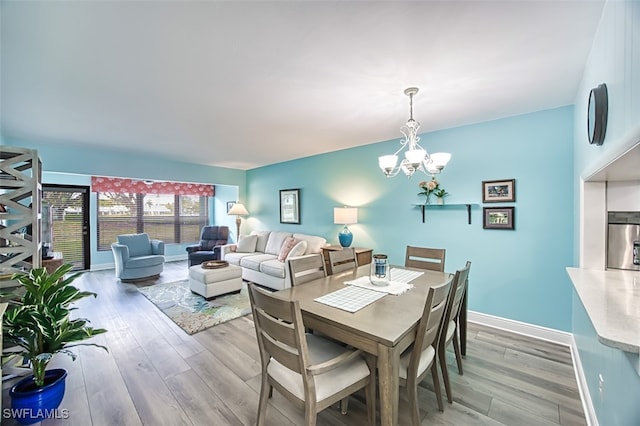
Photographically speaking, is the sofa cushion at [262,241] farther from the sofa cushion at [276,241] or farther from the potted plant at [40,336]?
the potted plant at [40,336]

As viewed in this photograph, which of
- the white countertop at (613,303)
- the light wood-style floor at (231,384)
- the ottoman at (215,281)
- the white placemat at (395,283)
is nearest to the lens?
the white countertop at (613,303)

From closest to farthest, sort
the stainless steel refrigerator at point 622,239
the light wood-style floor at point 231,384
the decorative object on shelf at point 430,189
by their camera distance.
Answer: the light wood-style floor at point 231,384 → the stainless steel refrigerator at point 622,239 → the decorative object on shelf at point 430,189

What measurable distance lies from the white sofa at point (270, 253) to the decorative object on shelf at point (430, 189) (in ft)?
6.28

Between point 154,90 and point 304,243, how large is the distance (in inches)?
118

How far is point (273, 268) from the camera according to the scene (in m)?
4.32

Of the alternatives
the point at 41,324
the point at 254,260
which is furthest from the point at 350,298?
the point at 254,260

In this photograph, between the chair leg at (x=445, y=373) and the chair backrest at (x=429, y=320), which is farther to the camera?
the chair leg at (x=445, y=373)

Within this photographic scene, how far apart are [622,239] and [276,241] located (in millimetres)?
4690

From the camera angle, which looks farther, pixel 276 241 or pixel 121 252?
pixel 276 241

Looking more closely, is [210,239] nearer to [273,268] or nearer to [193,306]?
[273,268]

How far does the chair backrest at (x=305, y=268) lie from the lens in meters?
2.19

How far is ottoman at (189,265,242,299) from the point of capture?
153 inches

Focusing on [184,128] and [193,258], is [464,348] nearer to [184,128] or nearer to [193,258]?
[184,128]

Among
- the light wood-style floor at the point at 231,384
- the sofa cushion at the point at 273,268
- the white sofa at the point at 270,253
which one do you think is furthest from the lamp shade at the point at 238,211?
the light wood-style floor at the point at 231,384
